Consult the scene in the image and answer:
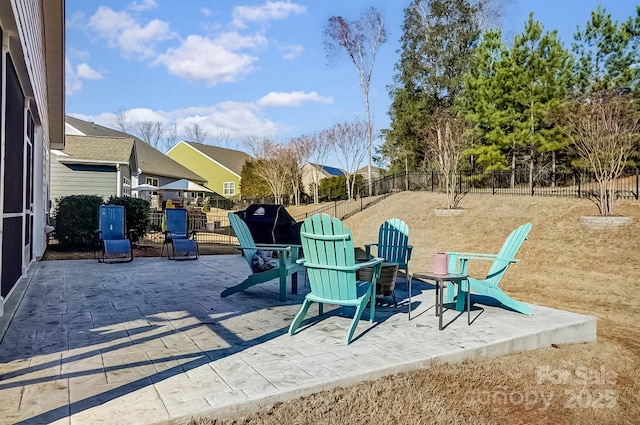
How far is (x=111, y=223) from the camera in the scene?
8812 mm

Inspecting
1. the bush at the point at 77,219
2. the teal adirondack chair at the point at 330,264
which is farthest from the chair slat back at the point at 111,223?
the teal adirondack chair at the point at 330,264

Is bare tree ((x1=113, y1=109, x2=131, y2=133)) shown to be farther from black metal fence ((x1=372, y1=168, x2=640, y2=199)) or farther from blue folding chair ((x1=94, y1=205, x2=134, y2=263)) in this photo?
blue folding chair ((x1=94, y1=205, x2=134, y2=263))

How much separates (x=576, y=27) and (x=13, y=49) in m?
22.1

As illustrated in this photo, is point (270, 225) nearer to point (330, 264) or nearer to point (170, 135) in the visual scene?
point (330, 264)

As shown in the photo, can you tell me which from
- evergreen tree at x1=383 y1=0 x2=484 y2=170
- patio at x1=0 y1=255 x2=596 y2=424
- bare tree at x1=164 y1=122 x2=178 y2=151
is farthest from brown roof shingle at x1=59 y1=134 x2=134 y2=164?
bare tree at x1=164 y1=122 x2=178 y2=151

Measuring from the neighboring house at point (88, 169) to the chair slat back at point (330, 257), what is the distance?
40.7 ft

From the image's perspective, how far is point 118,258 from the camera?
28.5 feet

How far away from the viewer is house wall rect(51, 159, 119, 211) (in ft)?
45.9

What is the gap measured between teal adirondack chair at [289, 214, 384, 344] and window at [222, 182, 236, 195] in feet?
107

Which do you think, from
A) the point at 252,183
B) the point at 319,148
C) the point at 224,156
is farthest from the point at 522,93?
the point at 224,156

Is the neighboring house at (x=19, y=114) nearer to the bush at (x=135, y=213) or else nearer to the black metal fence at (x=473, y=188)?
the bush at (x=135, y=213)

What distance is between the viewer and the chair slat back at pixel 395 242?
5.51 m

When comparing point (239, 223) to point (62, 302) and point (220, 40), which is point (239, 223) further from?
point (220, 40)

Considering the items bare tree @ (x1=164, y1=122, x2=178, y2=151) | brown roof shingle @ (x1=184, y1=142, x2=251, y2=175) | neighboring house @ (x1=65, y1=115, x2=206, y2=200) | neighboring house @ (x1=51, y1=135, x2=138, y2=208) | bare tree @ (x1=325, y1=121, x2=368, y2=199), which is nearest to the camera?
neighboring house @ (x1=51, y1=135, x2=138, y2=208)
